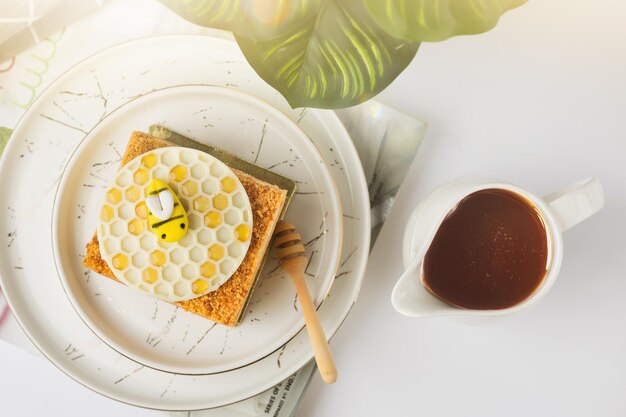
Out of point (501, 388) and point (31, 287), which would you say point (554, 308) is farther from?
point (31, 287)

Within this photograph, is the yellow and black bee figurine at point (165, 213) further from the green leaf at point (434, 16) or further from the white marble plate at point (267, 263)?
the green leaf at point (434, 16)

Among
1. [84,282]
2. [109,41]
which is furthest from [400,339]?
[109,41]

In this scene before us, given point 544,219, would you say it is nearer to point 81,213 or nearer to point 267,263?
point 267,263

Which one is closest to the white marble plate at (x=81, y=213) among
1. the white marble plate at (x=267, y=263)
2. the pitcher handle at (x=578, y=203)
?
the white marble plate at (x=267, y=263)

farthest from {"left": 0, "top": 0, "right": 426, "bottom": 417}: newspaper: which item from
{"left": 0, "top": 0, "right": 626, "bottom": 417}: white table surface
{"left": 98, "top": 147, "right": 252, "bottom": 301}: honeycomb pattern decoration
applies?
{"left": 98, "top": 147, "right": 252, "bottom": 301}: honeycomb pattern decoration

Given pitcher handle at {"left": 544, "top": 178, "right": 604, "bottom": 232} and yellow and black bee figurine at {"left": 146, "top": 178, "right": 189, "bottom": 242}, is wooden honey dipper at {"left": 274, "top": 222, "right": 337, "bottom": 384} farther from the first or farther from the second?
pitcher handle at {"left": 544, "top": 178, "right": 604, "bottom": 232}

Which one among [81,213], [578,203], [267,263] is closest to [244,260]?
[267,263]
